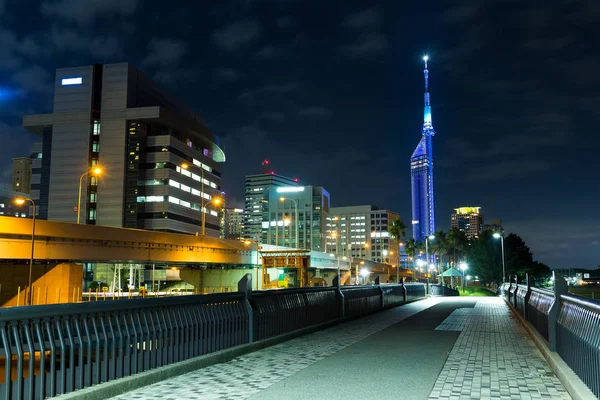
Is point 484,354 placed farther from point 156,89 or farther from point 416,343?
point 156,89

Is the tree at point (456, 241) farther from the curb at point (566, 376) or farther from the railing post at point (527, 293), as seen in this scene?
the curb at point (566, 376)

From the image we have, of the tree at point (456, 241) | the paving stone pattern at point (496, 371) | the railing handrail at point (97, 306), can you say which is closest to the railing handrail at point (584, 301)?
the paving stone pattern at point (496, 371)

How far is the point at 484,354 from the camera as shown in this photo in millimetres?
12195

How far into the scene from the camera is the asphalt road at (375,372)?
8.22 m

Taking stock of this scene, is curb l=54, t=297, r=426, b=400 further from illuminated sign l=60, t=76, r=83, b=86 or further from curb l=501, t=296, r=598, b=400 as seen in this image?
illuminated sign l=60, t=76, r=83, b=86

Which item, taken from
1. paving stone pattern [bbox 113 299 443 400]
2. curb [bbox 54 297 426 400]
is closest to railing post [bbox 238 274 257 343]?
curb [bbox 54 297 426 400]

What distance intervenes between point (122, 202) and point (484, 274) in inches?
2764

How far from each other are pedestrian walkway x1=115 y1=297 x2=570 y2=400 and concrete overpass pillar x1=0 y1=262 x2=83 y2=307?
39.0 meters

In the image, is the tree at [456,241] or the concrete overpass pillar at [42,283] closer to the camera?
the concrete overpass pillar at [42,283]

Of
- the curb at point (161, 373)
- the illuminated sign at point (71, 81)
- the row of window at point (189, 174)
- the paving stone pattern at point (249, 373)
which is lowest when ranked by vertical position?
the paving stone pattern at point (249, 373)

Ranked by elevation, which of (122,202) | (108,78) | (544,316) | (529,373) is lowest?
(529,373)

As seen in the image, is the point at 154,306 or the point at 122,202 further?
the point at 122,202

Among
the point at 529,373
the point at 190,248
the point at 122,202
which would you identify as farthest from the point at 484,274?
the point at 529,373

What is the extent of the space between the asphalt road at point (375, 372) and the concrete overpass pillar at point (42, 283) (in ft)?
132
